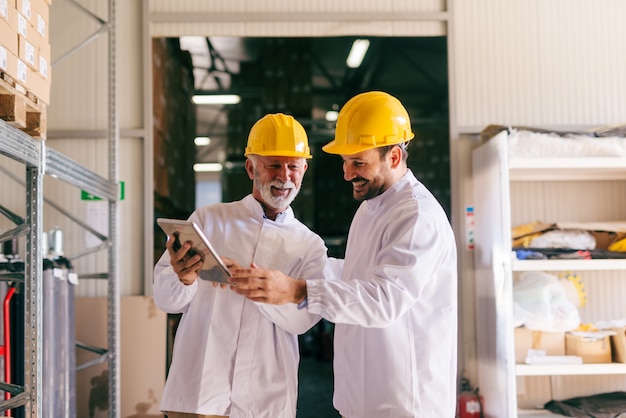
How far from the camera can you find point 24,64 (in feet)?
12.0

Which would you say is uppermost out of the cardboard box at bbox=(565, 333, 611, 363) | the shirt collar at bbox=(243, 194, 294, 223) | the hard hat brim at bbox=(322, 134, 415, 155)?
the hard hat brim at bbox=(322, 134, 415, 155)

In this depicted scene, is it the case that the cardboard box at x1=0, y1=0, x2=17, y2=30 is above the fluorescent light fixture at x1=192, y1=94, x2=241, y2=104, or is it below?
below

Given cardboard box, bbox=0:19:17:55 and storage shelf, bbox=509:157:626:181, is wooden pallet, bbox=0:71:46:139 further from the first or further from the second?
storage shelf, bbox=509:157:626:181

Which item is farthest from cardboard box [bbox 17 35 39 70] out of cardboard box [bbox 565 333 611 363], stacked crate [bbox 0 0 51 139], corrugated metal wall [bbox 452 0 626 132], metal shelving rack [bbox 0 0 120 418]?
cardboard box [bbox 565 333 611 363]

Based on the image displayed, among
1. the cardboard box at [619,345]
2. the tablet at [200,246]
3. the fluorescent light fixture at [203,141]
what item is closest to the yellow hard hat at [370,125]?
the tablet at [200,246]

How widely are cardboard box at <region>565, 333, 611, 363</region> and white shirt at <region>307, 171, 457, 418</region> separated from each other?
2.99 metres

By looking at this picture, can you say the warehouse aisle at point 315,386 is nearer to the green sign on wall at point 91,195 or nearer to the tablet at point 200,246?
the green sign on wall at point 91,195

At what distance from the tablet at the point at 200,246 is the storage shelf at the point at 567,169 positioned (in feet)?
10.9

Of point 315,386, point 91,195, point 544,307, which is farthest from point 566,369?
point 91,195

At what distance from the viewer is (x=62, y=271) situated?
16.6ft

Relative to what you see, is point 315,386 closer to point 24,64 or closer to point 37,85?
point 37,85

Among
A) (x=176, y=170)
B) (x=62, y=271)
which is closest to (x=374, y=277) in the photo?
(x=62, y=271)

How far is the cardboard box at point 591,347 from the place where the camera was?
5.51 meters

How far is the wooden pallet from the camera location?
351 centimetres
